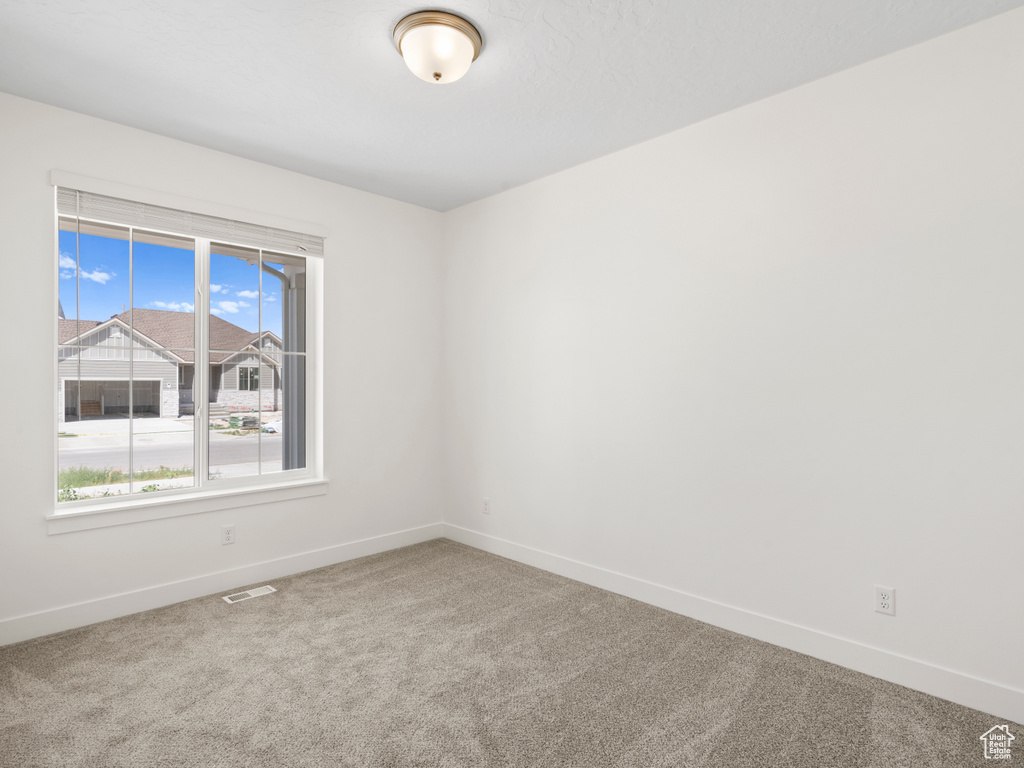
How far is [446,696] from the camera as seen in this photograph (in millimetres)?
2219

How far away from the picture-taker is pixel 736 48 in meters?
2.26

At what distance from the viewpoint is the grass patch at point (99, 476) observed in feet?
9.51

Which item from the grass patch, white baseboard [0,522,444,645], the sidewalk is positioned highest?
the sidewalk

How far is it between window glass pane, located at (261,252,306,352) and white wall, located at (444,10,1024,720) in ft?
5.25

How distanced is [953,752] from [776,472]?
Answer: 1.18 metres

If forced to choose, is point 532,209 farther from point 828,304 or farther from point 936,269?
point 936,269

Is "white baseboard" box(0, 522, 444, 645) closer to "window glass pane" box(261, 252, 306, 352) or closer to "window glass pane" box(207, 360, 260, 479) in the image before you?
"window glass pane" box(207, 360, 260, 479)

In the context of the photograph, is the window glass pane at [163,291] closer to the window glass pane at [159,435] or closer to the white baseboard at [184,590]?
the window glass pane at [159,435]

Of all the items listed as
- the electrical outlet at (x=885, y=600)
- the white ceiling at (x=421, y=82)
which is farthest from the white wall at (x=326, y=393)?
the electrical outlet at (x=885, y=600)

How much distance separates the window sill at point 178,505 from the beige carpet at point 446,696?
1.73 ft

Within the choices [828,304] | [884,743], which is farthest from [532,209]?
[884,743]

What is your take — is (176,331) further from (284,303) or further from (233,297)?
(284,303)

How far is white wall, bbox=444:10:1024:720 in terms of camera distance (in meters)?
2.13

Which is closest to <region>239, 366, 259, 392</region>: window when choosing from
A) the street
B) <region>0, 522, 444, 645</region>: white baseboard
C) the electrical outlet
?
the street
